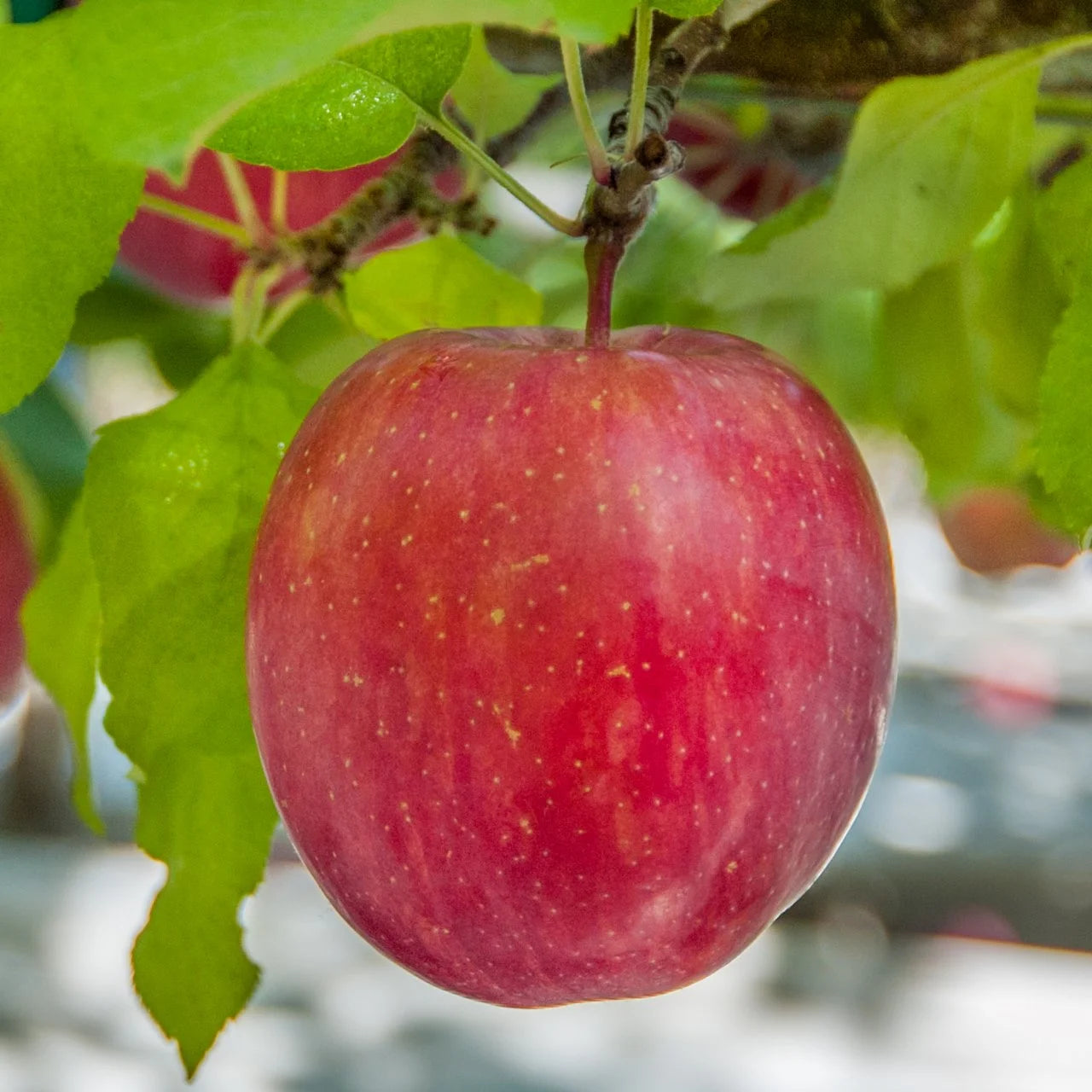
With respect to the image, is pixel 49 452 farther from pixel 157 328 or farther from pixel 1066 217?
pixel 1066 217

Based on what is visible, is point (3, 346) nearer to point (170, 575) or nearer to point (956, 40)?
point (170, 575)

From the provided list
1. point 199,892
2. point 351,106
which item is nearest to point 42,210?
point 351,106

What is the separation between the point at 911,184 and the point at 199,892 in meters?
0.23

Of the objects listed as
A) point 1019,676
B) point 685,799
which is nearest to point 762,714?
point 685,799

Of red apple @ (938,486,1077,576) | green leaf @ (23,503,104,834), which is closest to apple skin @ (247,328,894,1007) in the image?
green leaf @ (23,503,104,834)

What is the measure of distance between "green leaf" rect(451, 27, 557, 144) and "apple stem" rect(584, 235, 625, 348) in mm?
136

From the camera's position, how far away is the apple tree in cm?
20

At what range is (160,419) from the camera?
28cm

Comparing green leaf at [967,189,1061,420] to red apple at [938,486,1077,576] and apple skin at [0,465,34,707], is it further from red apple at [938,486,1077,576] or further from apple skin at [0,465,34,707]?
red apple at [938,486,1077,576]

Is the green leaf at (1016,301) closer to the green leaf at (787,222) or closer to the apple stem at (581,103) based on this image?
the green leaf at (787,222)

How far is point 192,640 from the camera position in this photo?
0.89 ft

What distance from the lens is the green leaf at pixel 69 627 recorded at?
1.09 ft

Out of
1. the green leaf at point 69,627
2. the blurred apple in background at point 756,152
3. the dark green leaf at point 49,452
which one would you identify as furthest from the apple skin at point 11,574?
the blurred apple in background at point 756,152

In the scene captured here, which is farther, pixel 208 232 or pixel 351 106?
pixel 208 232
